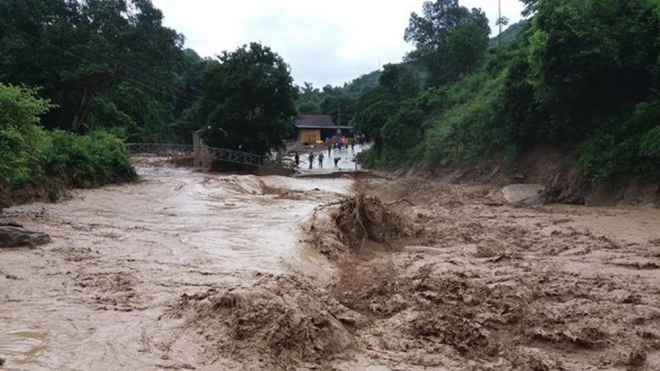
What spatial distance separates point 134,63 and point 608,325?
31601 mm

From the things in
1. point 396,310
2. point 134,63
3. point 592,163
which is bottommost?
point 396,310

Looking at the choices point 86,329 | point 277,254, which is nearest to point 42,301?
point 86,329

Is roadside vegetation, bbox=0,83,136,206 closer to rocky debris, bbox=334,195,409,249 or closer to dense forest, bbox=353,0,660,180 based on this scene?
rocky debris, bbox=334,195,409,249

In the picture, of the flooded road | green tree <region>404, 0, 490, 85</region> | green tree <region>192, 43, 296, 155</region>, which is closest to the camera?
the flooded road

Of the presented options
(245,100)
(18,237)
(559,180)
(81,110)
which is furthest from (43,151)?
(245,100)

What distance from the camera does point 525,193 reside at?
19469mm

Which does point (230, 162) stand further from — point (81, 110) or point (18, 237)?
point (18, 237)

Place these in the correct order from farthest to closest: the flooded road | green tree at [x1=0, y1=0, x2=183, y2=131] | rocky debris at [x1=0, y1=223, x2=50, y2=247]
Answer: green tree at [x1=0, y1=0, x2=183, y2=131] < rocky debris at [x1=0, y1=223, x2=50, y2=247] < the flooded road

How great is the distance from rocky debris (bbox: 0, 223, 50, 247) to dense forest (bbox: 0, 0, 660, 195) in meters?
2.96

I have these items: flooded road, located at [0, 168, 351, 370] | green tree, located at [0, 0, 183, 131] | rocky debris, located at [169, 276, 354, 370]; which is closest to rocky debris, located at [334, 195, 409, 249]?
flooded road, located at [0, 168, 351, 370]

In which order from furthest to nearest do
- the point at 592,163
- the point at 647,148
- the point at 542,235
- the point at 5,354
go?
the point at 592,163
the point at 647,148
the point at 542,235
the point at 5,354

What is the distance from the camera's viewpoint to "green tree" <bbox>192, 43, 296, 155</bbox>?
114 feet

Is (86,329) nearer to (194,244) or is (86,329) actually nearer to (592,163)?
(194,244)

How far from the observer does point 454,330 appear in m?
6.02
